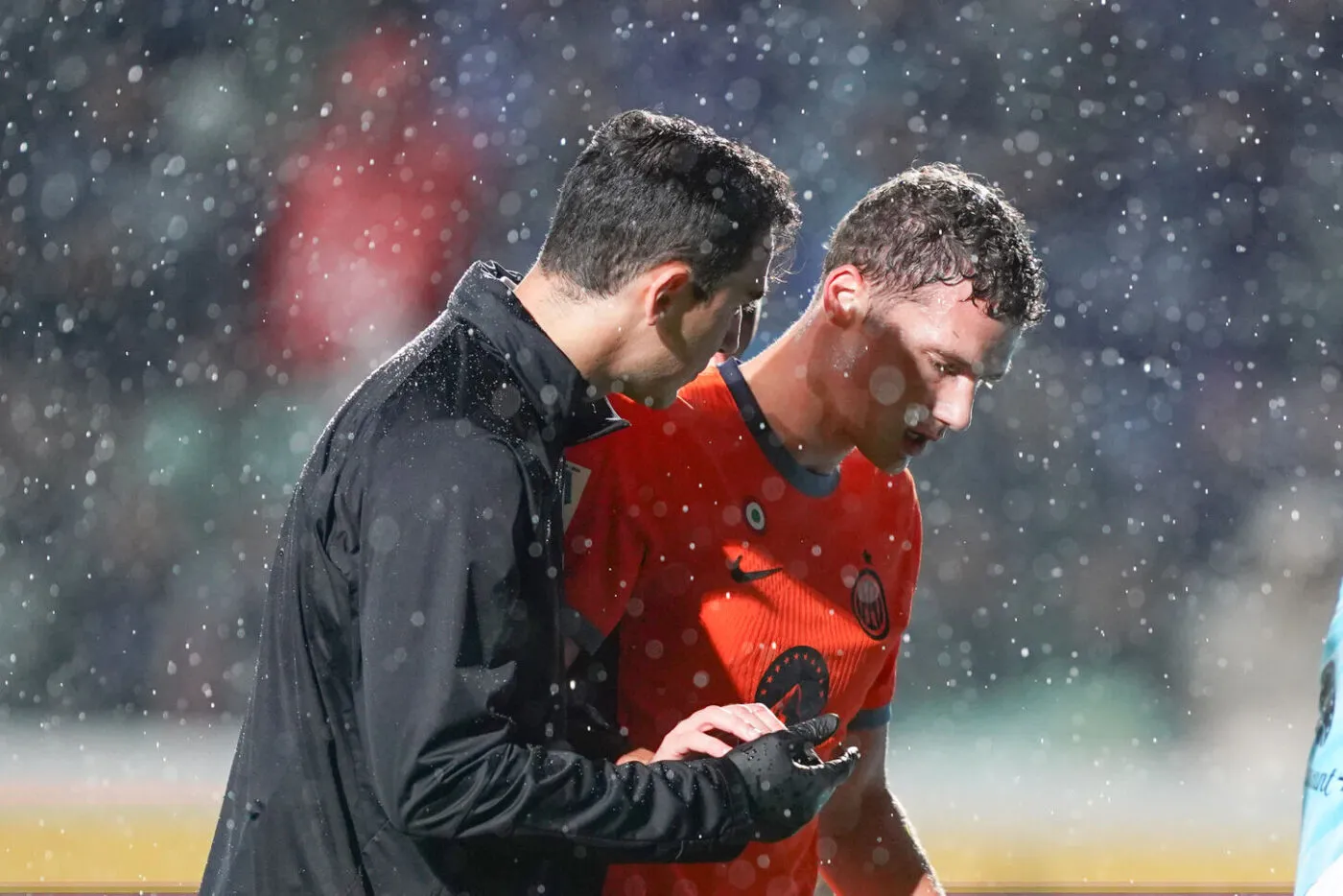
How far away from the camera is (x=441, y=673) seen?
3.87 feet

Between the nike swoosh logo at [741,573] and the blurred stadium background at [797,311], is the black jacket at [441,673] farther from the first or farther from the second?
the blurred stadium background at [797,311]

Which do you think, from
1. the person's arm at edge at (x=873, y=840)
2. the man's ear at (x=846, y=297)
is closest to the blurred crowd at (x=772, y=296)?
the person's arm at edge at (x=873, y=840)

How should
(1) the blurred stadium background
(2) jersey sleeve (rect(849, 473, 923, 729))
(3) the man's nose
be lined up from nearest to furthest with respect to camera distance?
(3) the man's nose, (2) jersey sleeve (rect(849, 473, 923, 729)), (1) the blurred stadium background

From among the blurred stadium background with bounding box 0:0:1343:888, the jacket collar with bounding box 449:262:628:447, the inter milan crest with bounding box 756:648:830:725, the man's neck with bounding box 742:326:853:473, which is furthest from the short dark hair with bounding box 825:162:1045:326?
the blurred stadium background with bounding box 0:0:1343:888

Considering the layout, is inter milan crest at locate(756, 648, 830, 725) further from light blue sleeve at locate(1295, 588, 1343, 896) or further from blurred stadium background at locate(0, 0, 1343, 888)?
blurred stadium background at locate(0, 0, 1343, 888)

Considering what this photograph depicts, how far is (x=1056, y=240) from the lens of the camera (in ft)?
21.6

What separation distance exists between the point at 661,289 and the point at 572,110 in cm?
538

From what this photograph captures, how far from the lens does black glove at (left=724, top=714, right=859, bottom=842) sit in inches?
53.9

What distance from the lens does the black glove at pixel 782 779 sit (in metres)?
1.37

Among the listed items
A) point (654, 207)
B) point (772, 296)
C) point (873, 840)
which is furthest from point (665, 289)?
point (772, 296)

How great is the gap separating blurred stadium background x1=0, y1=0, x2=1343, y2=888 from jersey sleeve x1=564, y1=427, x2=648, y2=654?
4.16 m

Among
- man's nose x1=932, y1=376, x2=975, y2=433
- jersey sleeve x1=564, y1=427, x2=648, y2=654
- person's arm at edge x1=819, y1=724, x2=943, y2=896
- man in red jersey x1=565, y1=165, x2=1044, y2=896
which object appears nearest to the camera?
jersey sleeve x1=564, y1=427, x2=648, y2=654

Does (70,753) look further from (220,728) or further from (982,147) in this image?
(982,147)

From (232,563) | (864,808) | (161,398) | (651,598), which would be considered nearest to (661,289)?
(651,598)
